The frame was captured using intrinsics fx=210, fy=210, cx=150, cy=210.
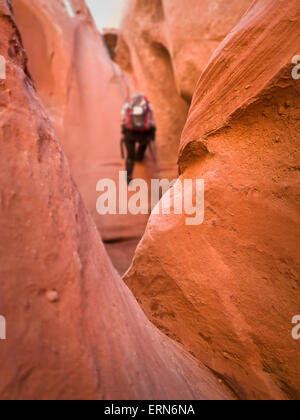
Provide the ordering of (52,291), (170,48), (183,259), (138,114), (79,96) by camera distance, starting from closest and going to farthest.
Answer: (52,291) < (183,259) < (138,114) < (170,48) < (79,96)

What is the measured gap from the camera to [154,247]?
1.13 m

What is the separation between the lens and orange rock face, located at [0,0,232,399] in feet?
1.44

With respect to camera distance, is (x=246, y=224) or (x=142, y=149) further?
(x=142, y=149)

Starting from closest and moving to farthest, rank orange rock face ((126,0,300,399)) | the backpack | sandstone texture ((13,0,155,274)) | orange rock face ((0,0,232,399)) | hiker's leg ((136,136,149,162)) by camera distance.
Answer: orange rock face ((0,0,232,399))
orange rock face ((126,0,300,399))
the backpack
hiker's leg ((136,136,149,162))
sandstone texture ((13,0,155,274))

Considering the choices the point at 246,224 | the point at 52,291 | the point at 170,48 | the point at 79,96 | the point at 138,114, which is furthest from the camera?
the point at 79,96

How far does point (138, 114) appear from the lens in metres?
2.90

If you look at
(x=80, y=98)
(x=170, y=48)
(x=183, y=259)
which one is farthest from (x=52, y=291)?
(x=80, y=98)

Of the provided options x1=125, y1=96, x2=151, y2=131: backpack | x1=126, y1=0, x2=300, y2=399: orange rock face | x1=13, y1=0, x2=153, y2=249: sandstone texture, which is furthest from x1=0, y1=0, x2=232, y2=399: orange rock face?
x1=13, y1=0, x2=153, y2=249: sandstone texture

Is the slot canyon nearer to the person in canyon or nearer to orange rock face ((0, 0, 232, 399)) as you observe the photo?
orange rock face ((0, 0, 232, 399))

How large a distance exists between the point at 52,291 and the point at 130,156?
3.04 metres

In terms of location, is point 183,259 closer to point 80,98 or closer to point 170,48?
point 170,48

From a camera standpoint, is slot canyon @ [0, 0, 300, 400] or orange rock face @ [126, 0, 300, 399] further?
orange rock face @ [126, 0, 300, 399]

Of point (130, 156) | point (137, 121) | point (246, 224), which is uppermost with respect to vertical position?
point (137, 121)

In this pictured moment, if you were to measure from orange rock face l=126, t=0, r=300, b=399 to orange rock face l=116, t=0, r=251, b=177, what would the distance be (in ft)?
7.34
